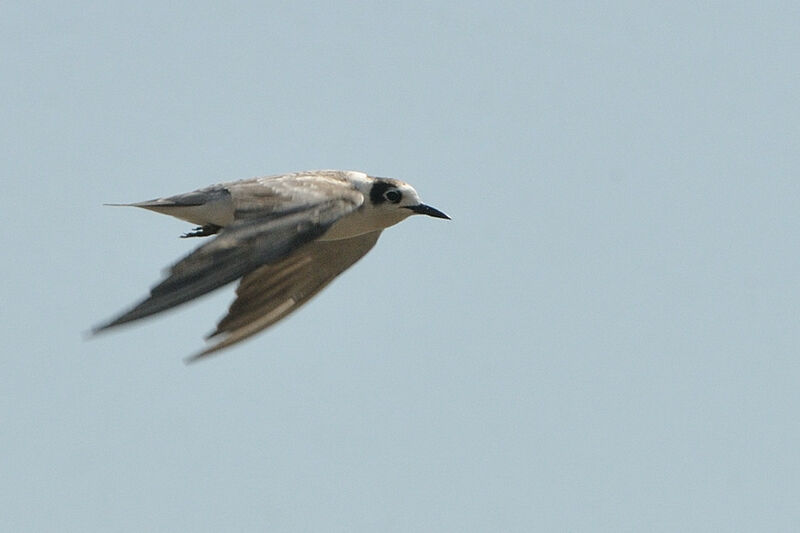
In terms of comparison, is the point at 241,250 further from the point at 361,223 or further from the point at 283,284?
the point at 361,223

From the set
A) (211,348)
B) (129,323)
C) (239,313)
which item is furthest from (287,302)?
(129,323)

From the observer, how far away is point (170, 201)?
15.5 metres

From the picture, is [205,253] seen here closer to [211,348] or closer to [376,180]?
[211,348]

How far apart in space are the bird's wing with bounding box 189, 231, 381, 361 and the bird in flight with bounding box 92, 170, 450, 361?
1cm

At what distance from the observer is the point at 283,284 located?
618 inches

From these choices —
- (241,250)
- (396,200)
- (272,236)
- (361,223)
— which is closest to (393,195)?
(396,200)

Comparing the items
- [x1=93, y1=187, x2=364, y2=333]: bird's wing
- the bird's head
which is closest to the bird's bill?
the bird's head

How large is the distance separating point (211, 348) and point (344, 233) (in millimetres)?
2330

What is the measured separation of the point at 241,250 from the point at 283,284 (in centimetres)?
303

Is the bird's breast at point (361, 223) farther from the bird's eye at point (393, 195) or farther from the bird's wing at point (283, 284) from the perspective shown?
the bird's wing at point (283, 284)

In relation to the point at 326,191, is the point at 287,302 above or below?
below

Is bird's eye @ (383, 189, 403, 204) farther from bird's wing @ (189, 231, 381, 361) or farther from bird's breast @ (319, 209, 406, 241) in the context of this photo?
bird's wing @ (189, 231, 381, 361)

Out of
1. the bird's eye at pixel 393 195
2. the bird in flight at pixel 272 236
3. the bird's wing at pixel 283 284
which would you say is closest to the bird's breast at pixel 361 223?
the bird in flight at pixel 272 236

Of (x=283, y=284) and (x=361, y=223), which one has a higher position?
(x=361, y=223)
